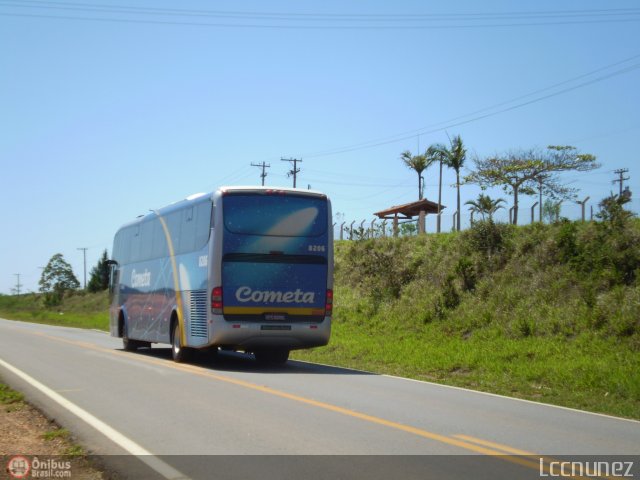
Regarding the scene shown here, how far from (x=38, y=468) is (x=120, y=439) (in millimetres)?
1418

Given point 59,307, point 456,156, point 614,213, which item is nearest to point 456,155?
point 456,156

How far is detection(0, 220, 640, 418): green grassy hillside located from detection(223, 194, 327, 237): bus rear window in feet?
13.3

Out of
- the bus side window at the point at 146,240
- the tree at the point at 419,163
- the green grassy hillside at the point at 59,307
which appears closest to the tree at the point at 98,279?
the green grassy hillside at the point at 59,307

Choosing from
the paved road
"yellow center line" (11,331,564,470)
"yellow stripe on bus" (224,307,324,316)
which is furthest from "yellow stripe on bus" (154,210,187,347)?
"yellow center line" (11,331,564,470)

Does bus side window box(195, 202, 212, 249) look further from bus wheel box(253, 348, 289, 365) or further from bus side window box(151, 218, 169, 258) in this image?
bus wheel box(253, 348, 289, 365)

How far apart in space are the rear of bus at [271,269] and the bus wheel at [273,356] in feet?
5.03

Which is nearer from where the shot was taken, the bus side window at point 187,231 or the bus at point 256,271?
the bus at point 256,271

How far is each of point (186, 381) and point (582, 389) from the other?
726cm

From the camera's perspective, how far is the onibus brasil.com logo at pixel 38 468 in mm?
6629

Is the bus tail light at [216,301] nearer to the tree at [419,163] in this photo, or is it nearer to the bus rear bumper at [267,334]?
the bus rear bumper at [267,334]

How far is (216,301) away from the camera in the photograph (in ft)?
53.5

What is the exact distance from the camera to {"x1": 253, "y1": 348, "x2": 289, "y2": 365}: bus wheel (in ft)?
61.7

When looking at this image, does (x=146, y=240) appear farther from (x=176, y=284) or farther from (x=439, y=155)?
(x=439, y=155)

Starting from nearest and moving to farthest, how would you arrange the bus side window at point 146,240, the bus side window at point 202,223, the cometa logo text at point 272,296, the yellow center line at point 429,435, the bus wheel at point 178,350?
the yellow center line at point 429,435 < the cometa logo text at point 272,296 < the bus side window at point 202,223 < the bus wheel at point 178,350 < the bus side window at point 146,240
